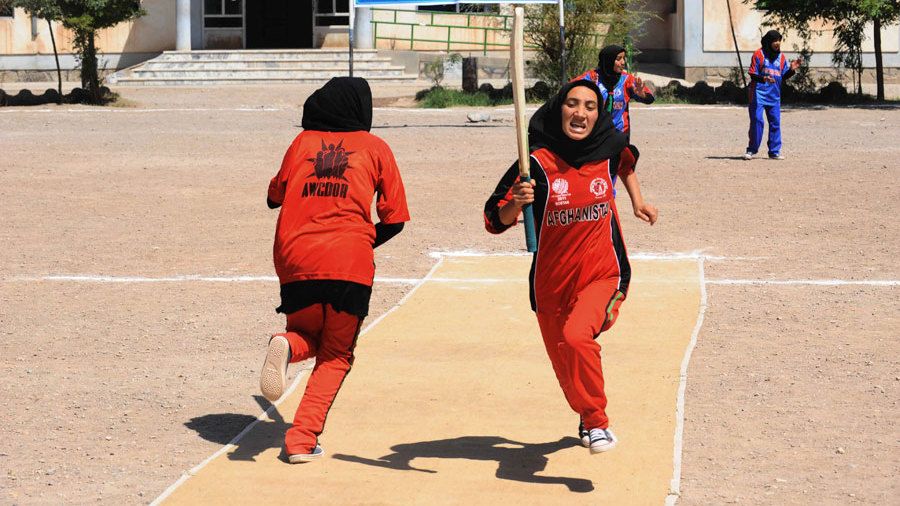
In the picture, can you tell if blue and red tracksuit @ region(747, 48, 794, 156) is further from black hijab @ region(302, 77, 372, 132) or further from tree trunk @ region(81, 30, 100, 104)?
tree trunk @ region(81, 30, 100, 104)

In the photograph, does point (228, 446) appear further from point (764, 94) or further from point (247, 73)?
point (247, 73)

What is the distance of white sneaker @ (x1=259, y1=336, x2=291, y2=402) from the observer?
20.1 feet

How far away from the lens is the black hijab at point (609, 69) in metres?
11.6

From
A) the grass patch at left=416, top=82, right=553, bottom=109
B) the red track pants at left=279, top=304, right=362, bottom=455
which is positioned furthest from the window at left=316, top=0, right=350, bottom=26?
the red track pants at left=279, top=304, right=362, bottom=455

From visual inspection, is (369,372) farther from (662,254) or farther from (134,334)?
(662,254)

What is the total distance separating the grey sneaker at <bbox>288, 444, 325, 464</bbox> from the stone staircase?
94.1 ft

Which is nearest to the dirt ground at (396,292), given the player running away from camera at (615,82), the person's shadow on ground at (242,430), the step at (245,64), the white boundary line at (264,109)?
the person's shadow on ground at (242,430)

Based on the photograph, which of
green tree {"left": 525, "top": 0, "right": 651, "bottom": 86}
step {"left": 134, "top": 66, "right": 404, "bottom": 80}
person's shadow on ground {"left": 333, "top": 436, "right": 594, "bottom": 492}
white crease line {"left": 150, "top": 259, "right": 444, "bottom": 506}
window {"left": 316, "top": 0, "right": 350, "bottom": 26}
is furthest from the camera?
window {"left": 316, "top": 0, "right": 350, "bottom": 26}

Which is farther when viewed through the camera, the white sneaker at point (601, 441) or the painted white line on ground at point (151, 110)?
the painted white line on ground at point (151, 110)

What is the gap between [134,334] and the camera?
938 centimetres

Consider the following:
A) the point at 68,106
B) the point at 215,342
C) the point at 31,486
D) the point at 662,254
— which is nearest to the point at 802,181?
the point at 662,254

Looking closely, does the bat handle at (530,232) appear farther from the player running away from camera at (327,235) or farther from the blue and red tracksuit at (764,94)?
the blue and red tracksuit at (764,94)

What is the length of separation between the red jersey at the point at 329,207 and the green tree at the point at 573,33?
77.0 ft

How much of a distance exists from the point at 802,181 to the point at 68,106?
58.8 feet
